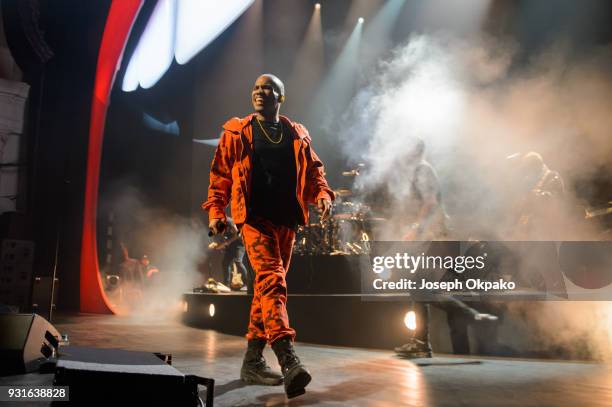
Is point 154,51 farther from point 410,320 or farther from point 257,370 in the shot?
point 257,370

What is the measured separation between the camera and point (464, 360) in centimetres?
330

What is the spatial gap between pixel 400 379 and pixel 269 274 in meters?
0.90

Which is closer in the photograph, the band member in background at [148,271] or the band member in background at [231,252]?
the band member in background at [231,252]

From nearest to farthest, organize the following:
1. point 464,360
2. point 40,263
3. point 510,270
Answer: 1. point 464,360
2. point 510,270
3. point 40,263

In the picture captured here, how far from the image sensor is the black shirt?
92.9 inches

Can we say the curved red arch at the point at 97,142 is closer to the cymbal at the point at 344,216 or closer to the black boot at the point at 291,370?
the cymbal at the point at 344,216

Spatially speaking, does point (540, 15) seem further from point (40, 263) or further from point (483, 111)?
point (40, 263)

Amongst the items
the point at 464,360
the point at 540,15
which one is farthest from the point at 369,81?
the point at 464,360

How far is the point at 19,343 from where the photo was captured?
228 cm

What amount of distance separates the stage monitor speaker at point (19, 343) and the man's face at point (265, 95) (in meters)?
1.57

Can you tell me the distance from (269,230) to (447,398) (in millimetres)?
1109

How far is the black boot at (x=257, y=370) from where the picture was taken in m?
2.24

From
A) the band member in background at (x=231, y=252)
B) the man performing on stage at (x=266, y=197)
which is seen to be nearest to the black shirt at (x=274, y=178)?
the man performing on stage at (x=266, y=197)

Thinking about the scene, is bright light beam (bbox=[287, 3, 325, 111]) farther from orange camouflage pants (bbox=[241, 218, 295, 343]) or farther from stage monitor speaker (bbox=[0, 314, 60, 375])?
stage monitor speaker (bbox=[0, 314, 60, 375])
